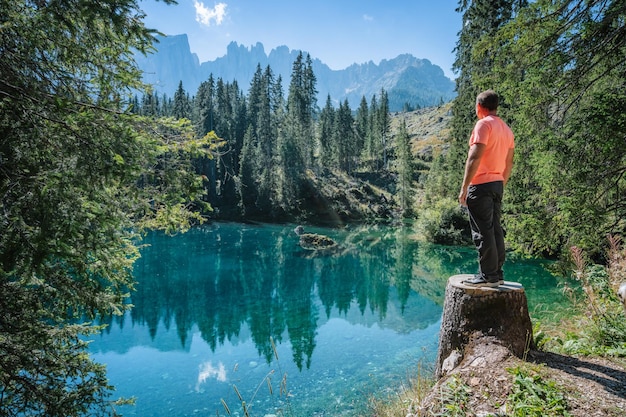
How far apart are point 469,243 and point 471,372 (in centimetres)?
3093

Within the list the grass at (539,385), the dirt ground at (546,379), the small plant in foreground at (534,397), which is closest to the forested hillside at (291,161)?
the grass at (539,385)

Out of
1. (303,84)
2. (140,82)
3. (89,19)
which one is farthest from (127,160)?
(303,84)

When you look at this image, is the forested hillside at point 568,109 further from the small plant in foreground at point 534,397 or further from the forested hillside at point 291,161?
the forested hillside at point 291,161

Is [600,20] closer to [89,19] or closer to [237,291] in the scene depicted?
[89,19]

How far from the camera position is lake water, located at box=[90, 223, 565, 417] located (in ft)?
32.2

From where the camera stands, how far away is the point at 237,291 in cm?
2180

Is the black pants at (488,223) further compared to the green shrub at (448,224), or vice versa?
the green shrub at (448,224)

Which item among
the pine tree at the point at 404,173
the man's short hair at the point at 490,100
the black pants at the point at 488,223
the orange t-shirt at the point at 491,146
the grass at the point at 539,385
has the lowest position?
the grass at the point at 539,385

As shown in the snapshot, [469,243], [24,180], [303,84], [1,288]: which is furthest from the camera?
[303,84]

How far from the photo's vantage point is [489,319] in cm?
463

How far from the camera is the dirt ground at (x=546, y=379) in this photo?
3.20 metres

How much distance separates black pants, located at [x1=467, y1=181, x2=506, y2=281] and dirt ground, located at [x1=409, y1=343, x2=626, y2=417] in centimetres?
99

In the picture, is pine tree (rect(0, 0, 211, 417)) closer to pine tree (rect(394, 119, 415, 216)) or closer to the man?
the man

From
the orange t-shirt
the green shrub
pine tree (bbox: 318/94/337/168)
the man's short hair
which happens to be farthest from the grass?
pine tree (bbox: 318/94/337/168)
